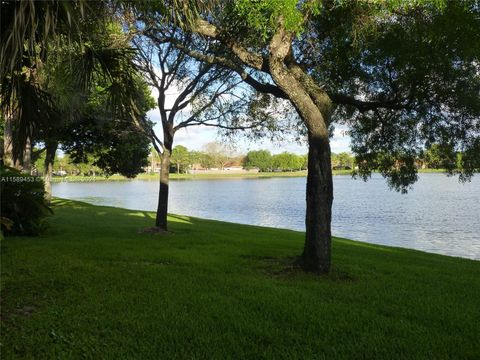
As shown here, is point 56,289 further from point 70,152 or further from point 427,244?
point 70,152

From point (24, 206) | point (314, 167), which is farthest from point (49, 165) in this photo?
point (314, 167)

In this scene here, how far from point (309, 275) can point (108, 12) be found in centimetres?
493

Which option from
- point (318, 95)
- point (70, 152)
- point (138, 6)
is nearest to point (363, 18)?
point (318, 95)

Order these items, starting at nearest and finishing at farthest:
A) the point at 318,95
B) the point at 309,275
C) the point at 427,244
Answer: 1. the point at 309,275
2. the point at 318,95
3. the point at 427,244

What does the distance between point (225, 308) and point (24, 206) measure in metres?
8.29

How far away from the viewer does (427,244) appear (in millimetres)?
17656

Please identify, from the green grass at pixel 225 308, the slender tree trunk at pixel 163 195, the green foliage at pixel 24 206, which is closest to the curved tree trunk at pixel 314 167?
the green grass at pixel 225 308

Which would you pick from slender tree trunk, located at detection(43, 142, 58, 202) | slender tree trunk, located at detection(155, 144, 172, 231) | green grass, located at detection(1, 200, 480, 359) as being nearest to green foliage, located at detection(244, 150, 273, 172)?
slender tree trunk, located at detection(43, 142, 58, 202)

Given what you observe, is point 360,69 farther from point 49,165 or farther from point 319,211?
point 49,165

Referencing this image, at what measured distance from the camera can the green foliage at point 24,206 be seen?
11312 millimetres

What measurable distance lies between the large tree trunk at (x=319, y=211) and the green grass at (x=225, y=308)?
0.35 metres

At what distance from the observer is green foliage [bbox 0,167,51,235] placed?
11.3 meters

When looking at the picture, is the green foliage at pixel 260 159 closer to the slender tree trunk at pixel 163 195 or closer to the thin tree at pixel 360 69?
the slender tree trunk at pixel 163 195

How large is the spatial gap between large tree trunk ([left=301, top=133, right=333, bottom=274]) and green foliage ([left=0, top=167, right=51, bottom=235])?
24.7 ft
